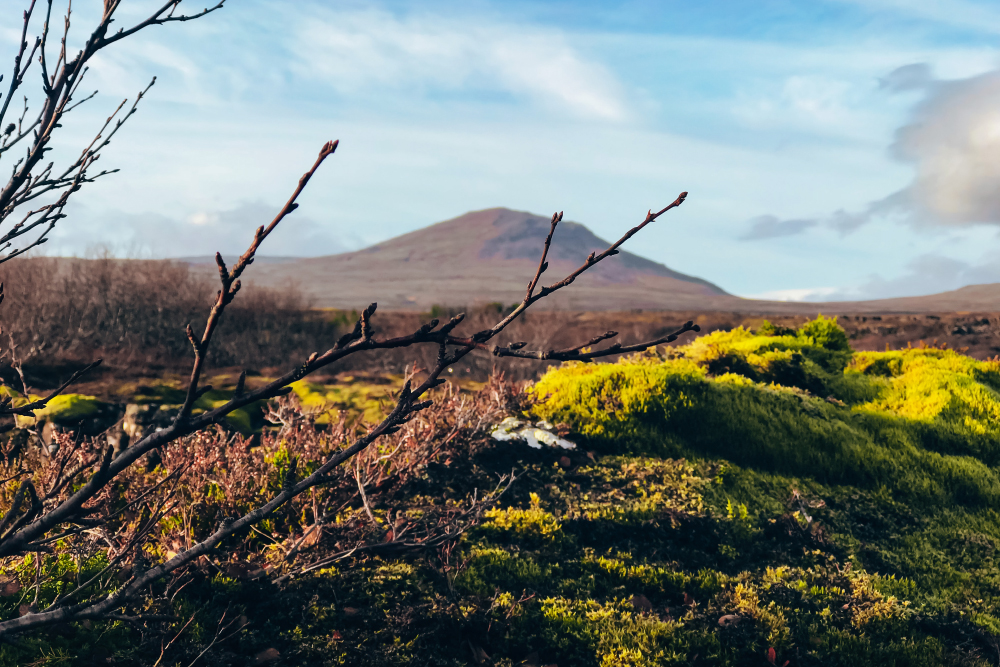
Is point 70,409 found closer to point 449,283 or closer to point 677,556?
point 677,556

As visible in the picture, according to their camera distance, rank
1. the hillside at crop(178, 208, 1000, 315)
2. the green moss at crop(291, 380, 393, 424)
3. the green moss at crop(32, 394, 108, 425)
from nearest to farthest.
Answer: the green moss at crop(32, 394, 108, 425)
the green moss at crop(291, 380, 393, 424)
the hillside at crop(178, 208, 1000, 315)

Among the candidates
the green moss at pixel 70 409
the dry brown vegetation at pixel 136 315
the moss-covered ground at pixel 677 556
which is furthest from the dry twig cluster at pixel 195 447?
the dry brown vegetation at pixel 136 315

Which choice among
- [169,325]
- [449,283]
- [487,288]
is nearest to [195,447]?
[169,325]

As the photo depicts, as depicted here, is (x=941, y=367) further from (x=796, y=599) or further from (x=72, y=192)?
(x=72, y=192)

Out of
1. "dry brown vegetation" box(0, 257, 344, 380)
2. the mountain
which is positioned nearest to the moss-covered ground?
"dry brown vegetation" box(0, 257, 344, 380)

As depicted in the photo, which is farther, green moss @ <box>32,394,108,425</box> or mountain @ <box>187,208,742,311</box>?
mountain @ <box>187,208,742,311</box>

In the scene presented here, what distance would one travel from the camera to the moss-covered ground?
11.3 ft

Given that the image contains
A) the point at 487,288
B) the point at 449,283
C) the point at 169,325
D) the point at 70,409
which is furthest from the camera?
the point at 449,283

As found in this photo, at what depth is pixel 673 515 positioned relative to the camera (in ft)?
15.5

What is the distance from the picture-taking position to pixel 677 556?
4.43m

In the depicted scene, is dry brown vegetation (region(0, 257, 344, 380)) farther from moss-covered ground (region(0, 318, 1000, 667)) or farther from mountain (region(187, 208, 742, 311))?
mountain (region(187, 208, 742, 311))

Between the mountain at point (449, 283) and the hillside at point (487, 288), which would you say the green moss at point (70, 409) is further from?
the mountain at point (449, 283)

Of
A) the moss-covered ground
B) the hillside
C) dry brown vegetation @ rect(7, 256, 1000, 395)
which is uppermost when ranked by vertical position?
the hillside

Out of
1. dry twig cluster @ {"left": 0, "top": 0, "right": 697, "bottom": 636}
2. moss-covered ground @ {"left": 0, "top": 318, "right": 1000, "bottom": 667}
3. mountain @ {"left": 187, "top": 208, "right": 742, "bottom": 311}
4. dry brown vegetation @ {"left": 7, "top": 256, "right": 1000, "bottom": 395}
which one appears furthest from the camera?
mountain @ {"left": 187, "top": 208, "right": 742, "bottom": 311}
